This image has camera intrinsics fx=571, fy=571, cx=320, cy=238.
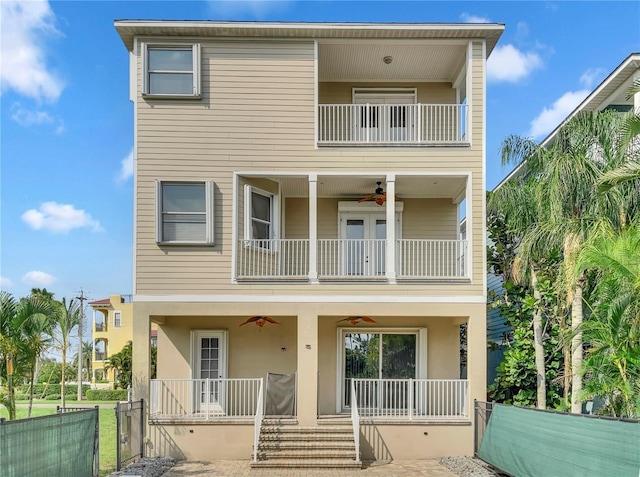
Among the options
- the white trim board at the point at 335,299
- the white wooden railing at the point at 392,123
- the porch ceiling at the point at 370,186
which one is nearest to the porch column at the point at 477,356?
the white trim board at the point at 335,299

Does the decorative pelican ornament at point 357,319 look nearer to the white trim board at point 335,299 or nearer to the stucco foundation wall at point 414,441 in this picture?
the white trim board at point 335,299

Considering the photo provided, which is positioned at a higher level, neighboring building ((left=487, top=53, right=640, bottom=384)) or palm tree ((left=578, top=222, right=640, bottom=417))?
neighboring building ((left=487, top=53, right=640, bottom=384))

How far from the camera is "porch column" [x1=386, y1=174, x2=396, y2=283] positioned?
13070 mm

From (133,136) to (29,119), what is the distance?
67.3 feet

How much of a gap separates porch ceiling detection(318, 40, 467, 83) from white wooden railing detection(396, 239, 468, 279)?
4.44 m

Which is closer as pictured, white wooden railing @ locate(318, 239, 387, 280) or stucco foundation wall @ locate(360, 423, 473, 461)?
stucco foundation wall @ locate(360, 423, 473, 461)

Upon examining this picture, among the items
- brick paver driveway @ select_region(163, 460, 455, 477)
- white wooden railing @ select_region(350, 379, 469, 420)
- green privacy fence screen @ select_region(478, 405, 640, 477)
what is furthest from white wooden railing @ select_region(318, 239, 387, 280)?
green privacy fence screen @ select_region(478, 405, 640, 477)

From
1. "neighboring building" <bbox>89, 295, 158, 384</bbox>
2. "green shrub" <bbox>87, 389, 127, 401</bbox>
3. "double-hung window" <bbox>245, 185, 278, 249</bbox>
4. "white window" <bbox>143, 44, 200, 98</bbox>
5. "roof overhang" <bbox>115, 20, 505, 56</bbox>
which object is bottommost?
"green shrub" <bbox>87, 389, 127, 401</bbox>

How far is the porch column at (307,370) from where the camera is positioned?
12.6 meters

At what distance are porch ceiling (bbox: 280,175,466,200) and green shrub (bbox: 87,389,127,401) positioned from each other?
85.2 feet

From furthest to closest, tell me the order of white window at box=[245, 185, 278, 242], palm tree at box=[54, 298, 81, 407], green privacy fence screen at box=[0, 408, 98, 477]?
palm tree at box=[54, 298, 81, 407] < white window at box=[245, 185, 278, 242] < green privacy fence screen at box=[0, 408, 98, 477]

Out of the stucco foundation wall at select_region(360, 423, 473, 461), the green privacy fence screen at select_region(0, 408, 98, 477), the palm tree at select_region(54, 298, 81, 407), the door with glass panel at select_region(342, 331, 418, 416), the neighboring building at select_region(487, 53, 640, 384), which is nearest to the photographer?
the green privacy fence screen at select_region(0, 408, 98, 477)

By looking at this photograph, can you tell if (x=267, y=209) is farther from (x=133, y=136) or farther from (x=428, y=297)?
(x=428, y=297)

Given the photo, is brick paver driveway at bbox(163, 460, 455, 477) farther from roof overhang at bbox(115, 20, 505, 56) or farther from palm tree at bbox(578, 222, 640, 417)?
roof overhang at bbox(115, 20, 505, 56)
